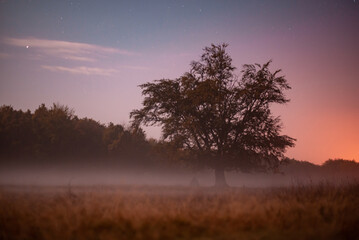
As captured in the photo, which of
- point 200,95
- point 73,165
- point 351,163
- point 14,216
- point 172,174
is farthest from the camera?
point 351,163

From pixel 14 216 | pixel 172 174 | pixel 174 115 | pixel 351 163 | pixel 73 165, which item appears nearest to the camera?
pixel 14 216

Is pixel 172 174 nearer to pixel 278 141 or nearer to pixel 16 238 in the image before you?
pixel 278 141

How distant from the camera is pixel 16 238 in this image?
6.08 metres

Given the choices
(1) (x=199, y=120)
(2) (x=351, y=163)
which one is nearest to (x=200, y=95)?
(1) (x=199, y=120)

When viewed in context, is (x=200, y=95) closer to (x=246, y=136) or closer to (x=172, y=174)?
(x=246, y=136)

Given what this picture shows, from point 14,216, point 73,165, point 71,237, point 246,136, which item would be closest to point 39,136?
point 73,165

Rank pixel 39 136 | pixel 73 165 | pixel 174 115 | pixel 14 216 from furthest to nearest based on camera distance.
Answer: pixel 73 165, pixel 39 136, pixel 174 115, pixel 14 216

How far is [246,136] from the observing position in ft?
91.9

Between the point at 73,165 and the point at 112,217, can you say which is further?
the point at 73,165

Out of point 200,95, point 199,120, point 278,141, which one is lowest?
point 278,141

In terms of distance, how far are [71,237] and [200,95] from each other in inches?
873

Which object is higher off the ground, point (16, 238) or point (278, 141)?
point (278, 141)

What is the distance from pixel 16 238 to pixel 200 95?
2241cm

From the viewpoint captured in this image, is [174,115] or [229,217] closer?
[229,217]
